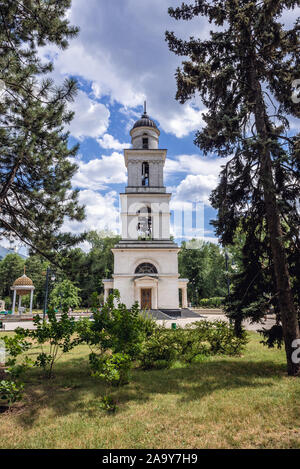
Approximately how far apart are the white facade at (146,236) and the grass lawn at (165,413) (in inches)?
706

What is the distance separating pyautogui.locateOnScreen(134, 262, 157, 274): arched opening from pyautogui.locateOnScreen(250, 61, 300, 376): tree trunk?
19071 mm

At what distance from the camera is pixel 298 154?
6453 mm

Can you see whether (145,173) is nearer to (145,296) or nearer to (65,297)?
(145,296)

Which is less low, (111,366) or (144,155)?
(144,155)

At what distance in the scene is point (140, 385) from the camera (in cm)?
621

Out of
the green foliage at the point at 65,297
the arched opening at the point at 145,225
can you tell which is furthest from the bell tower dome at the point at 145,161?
the green foliage at the point at 65,297

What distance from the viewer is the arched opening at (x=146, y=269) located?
84.7 feet

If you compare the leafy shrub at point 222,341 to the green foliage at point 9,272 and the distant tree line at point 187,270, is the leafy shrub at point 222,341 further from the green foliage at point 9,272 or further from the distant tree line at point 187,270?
the green foliage at point 9,272

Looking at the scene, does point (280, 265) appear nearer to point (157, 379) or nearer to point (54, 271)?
point (157, 379)

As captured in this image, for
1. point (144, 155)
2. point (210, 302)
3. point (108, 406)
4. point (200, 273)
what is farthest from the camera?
point (200, 273)

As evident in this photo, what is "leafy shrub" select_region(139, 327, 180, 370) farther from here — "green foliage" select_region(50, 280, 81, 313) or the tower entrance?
"green foliage" select_region(50, 280, 81, 313)

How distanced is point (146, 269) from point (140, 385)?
19.7 metres

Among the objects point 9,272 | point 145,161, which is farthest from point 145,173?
point 9,272

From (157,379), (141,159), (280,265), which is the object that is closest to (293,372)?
(280,265)
